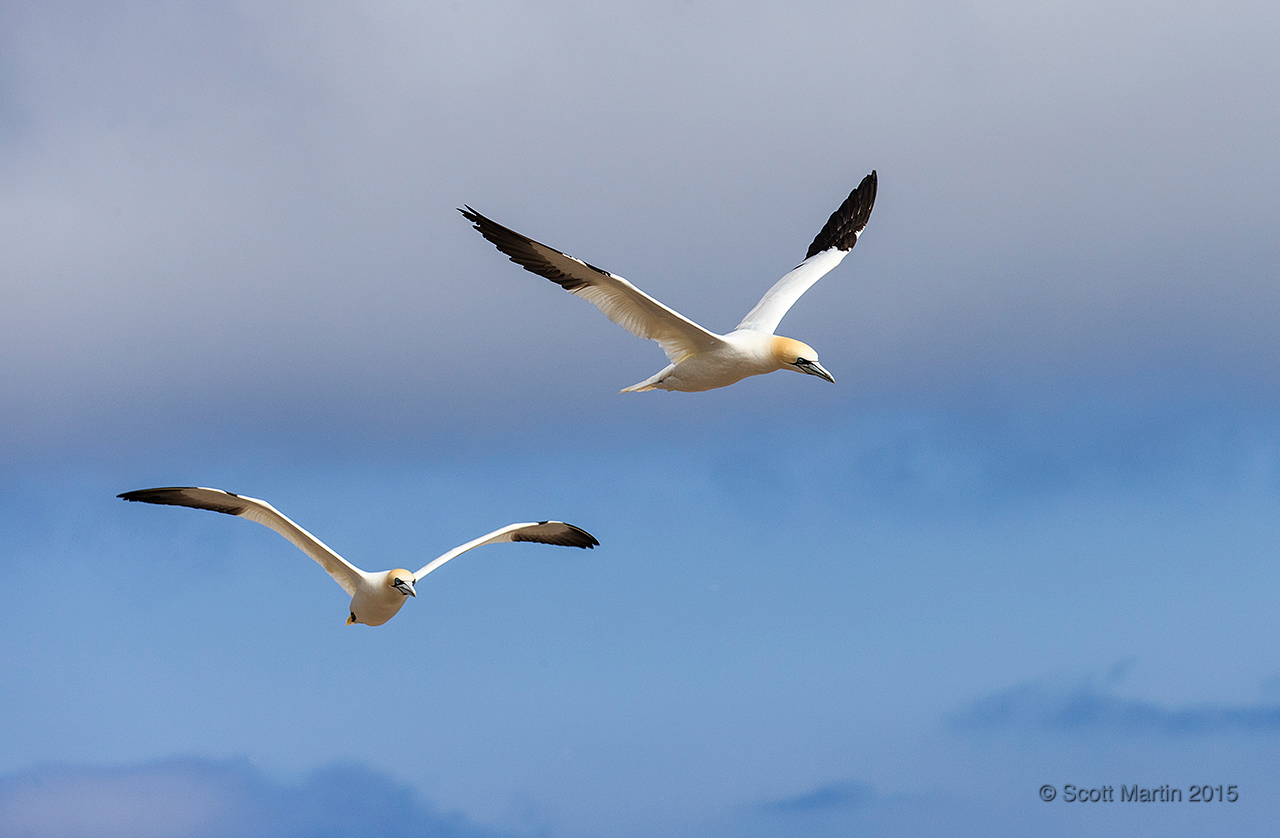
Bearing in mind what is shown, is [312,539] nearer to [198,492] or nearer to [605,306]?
[198,492]

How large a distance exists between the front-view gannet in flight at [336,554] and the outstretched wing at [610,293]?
481 centimetres

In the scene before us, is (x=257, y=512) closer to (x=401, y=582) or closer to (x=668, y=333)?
(x=401, y=582)

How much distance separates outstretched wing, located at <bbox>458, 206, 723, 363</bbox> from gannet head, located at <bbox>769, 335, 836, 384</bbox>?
34.1 inches

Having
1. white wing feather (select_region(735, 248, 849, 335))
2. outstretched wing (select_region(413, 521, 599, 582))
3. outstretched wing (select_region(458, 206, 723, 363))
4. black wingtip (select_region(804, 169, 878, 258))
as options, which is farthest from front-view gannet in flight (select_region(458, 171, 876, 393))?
black wingtip (select_region(804, 169, 878, 258))

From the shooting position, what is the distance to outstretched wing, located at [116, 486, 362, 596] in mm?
20431

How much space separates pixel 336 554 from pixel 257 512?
4.93ft

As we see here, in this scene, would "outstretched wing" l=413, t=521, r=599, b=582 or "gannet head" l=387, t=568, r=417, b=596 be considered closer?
"gannet head" l=387, t=568, r=417, b=596

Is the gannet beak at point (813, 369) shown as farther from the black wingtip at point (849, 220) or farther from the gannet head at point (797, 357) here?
the black wingtip at point (849, 220)

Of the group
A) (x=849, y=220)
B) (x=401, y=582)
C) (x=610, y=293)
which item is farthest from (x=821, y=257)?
(x=401, y=582)

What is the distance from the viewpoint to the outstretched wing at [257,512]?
20.4m

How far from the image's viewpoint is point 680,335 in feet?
61.4

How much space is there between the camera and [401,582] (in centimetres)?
1995

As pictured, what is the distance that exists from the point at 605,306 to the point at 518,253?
1774 mm

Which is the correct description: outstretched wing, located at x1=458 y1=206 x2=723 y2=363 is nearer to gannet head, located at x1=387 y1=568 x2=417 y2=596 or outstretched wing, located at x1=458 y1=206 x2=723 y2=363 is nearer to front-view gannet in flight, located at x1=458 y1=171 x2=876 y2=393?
front-view gannet in flight, located at x1=458 y1=171 x2=876 y2=393
